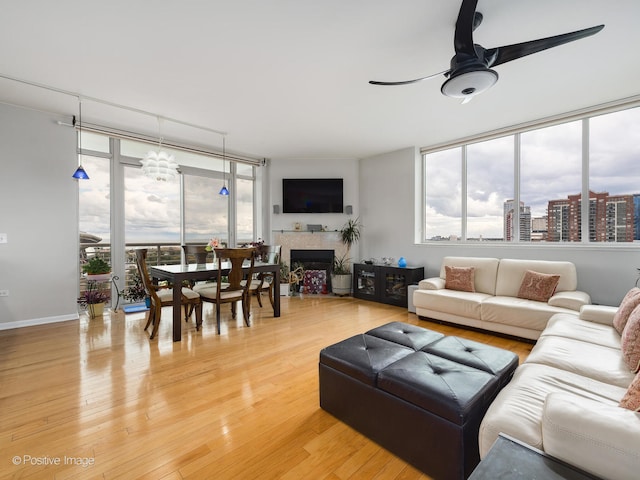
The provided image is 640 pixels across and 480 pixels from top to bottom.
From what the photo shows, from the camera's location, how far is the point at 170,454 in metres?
1.55

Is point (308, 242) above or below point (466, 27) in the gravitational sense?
below

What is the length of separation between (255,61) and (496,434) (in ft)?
10.3

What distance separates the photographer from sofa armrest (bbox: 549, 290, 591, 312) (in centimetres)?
296

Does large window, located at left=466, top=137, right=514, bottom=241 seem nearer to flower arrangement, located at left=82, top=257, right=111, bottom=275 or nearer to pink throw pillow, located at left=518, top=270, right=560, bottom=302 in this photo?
pink throw pillow, located at left=518, top=270, right=560, bottom=302

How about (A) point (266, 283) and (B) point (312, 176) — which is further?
(B) point (312, 176)

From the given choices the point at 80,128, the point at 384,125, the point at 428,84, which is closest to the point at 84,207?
the point at 80,128

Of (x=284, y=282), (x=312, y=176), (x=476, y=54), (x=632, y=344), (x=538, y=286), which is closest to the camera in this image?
(x=632, y=344)

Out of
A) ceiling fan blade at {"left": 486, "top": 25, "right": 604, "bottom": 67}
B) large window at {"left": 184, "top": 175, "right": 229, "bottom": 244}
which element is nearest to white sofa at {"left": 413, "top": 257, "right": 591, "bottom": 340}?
ceiling fan blade at {"left": 486, "top": 25, "right": 604, "bottom": 67}

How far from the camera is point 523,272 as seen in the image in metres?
3.67

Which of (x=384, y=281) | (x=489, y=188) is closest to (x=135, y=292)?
(x=384, y=281)

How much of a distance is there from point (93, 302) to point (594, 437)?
16.5 ft

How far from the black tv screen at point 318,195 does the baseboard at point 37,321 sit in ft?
12.6

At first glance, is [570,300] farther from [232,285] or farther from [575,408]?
[232,285]

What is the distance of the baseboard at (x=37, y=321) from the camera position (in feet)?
11.8
